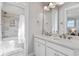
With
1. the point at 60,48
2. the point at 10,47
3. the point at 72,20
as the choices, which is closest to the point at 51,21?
the point at 72,20

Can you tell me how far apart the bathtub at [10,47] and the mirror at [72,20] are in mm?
863

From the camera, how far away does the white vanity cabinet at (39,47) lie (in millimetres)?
1920

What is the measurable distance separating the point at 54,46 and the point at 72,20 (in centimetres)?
51

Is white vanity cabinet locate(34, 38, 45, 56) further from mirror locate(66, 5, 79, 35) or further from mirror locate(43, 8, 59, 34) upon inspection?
mirror locate(66, 5, 79, 35)

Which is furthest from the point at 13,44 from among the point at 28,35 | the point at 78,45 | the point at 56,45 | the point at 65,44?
the point at 78,45

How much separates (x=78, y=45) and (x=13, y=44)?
104cm

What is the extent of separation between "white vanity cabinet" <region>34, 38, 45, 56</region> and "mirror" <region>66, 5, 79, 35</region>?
1.64ft

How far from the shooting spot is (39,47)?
1965mm

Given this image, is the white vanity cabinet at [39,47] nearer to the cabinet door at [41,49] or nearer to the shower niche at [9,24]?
the cabinet door at [41,49]

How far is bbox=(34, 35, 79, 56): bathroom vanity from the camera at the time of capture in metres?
1.57

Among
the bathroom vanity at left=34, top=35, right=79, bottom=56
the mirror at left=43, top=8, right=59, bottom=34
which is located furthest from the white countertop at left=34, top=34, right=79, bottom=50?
the mirror at left=43, top=8, right=59, bottom=34

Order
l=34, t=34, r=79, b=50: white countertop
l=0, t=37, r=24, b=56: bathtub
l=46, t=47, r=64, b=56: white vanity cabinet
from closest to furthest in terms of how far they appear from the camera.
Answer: l=34, t=34, r=79, b=50: white countertop < l=46, t=47, r=64, b=56: white vanity cabinet < l=0, t=37, r=24, b=56: bathtub

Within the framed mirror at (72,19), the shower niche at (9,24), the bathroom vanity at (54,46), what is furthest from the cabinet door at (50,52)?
the shower niche at (9,24)

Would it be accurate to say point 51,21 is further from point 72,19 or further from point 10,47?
point 10,47
